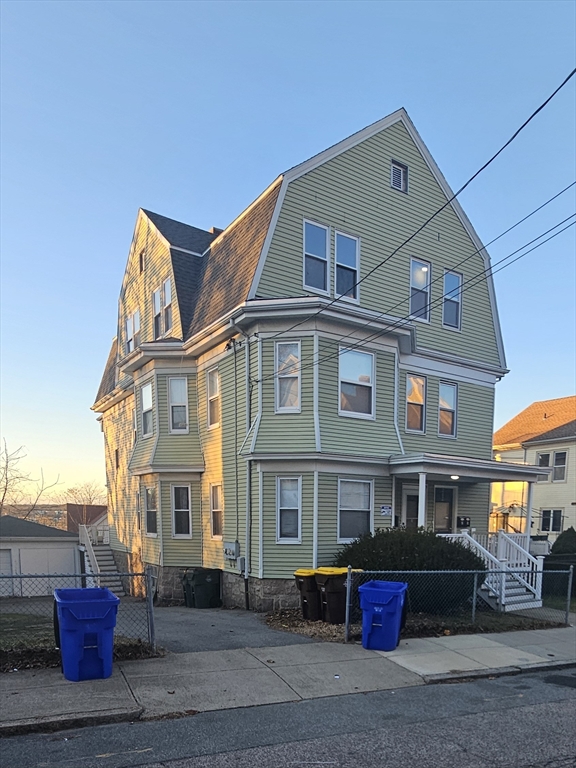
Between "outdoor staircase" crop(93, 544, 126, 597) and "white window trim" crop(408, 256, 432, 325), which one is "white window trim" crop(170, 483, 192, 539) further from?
"white window trim" crop(408, 256, 432, 325)

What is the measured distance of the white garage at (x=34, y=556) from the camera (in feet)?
72.0

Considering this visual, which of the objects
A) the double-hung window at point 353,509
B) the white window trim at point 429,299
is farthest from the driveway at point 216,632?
the white window trim at point 429,299

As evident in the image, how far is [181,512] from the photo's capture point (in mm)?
14953

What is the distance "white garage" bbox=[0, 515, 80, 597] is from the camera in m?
21.9

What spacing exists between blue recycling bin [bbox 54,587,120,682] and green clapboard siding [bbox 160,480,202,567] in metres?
8.43

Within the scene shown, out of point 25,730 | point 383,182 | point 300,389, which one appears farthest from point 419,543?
point 383,182

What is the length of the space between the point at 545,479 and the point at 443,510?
1283 cm

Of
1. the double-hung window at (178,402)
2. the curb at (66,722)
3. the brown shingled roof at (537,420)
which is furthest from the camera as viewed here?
the brown shingled roof at (537,420)

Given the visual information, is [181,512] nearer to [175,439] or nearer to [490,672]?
[175,439]

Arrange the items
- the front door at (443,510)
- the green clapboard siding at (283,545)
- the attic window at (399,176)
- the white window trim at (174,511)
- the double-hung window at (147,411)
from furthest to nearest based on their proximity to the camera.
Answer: the double-hung window at (147,411), the front door at (443,510), the attic window at (399,176), the white window trim at (174,511), the green clapboard siding at (283,545)

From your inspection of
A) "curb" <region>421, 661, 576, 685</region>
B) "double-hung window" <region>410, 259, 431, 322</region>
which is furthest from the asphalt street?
"double-hung window" <region>410, 259, 431, 322</region>

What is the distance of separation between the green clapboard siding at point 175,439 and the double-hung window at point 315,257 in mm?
4321

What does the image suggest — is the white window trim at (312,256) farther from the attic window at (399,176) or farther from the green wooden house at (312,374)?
the attic window at (399,176)

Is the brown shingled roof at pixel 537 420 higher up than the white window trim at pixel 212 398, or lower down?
lower down
